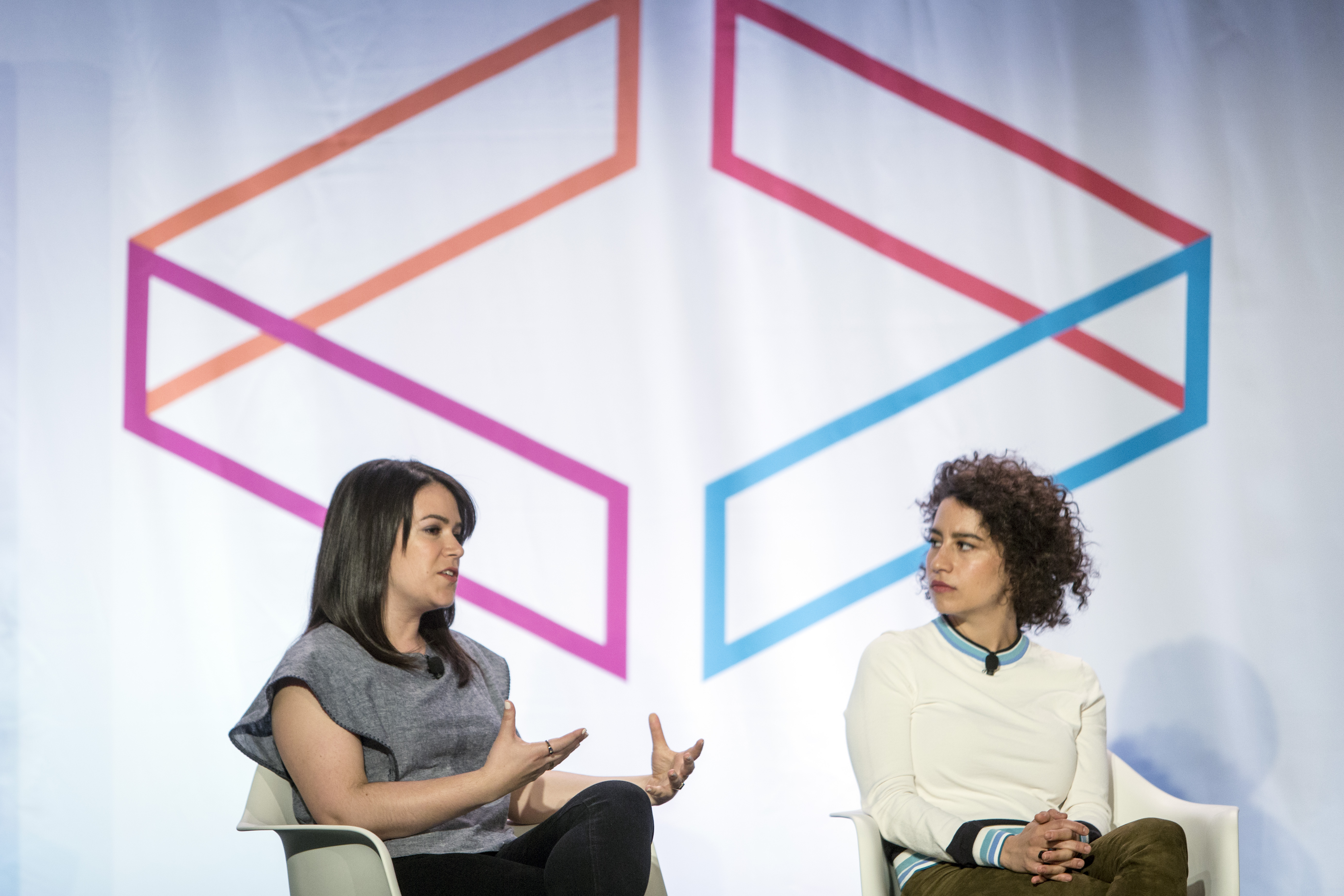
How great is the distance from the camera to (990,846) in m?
1.78

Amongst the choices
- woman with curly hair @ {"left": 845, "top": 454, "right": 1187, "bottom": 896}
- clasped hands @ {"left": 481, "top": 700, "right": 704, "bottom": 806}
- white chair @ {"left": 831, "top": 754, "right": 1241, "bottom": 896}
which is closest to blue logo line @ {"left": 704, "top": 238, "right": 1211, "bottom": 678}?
woman with curly hair @ {"left": 845, "top": 454, "right": 1187, "bottom": 896}

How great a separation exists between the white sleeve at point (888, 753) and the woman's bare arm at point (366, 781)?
0.56 metres

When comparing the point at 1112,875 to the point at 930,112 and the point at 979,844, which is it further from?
the point at 930,112

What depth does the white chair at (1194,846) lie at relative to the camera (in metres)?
1.81

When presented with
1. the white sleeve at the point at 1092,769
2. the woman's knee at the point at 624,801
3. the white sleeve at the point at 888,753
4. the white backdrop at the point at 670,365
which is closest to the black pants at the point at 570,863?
the woman's knee at the point at 624,801

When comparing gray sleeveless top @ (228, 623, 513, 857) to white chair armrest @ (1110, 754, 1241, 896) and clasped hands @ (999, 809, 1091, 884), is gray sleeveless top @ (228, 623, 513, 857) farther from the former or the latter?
white chair armrest @ (1110, 754, 1241, 896)

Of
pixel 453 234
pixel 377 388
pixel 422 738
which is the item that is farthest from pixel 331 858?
pixel 453 234

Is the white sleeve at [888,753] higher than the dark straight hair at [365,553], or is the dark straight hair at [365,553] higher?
the dark straight hair at [365,553]

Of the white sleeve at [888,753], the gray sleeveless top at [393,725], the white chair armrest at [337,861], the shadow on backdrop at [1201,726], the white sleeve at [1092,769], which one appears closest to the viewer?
the white chair armrest at [337,861]

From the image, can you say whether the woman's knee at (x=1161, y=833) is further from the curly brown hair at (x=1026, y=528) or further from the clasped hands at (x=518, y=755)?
the clasped hands at (x=518, y=755)

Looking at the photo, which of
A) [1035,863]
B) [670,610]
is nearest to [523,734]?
[670,610]

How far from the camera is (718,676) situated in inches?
116

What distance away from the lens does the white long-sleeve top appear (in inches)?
75.6

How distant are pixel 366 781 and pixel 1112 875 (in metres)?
1.14
